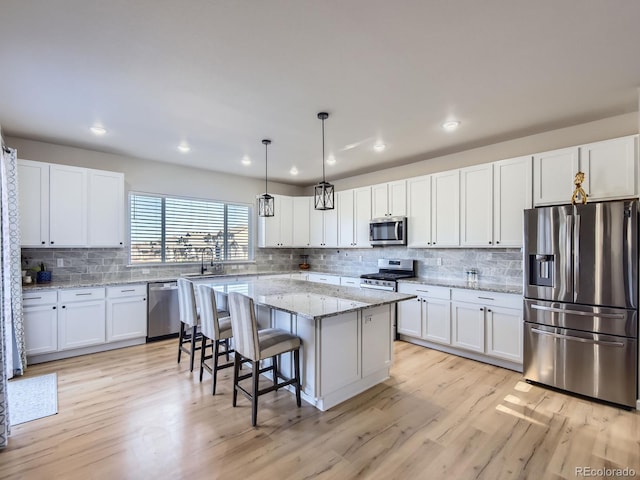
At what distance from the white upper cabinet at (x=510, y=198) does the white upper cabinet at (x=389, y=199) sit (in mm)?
1308

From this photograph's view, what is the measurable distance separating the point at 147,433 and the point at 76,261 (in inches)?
122

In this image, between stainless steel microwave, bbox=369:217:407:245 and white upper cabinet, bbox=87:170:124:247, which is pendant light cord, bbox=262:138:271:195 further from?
white upper cabinet, bbox=87:170:124:247

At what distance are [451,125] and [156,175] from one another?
435 centimetres

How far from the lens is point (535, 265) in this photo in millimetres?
3195

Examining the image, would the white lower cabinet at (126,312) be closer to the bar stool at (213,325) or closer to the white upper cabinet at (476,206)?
the bar stool at (213,325)

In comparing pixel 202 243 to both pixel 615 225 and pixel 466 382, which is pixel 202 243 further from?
pixel 615 225

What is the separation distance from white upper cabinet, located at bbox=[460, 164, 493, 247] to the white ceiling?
1.53 ft

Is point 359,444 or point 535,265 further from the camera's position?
point 535,265

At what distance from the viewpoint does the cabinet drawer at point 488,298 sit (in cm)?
347

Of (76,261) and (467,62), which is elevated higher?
(467,62)

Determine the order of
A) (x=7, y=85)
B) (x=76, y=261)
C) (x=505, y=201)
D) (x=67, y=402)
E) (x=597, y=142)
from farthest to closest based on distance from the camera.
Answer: (x=76, y=261) → (x=505, y=201) → (x=597, y=142) → (x=67, y=402) → (x=7, y=85)

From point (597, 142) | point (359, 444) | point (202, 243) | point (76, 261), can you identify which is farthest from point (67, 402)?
point (597, 142)

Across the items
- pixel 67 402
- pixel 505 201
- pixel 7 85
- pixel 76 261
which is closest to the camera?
pixel 7 85

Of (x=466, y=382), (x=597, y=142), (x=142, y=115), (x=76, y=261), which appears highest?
(x=142, y=115)
